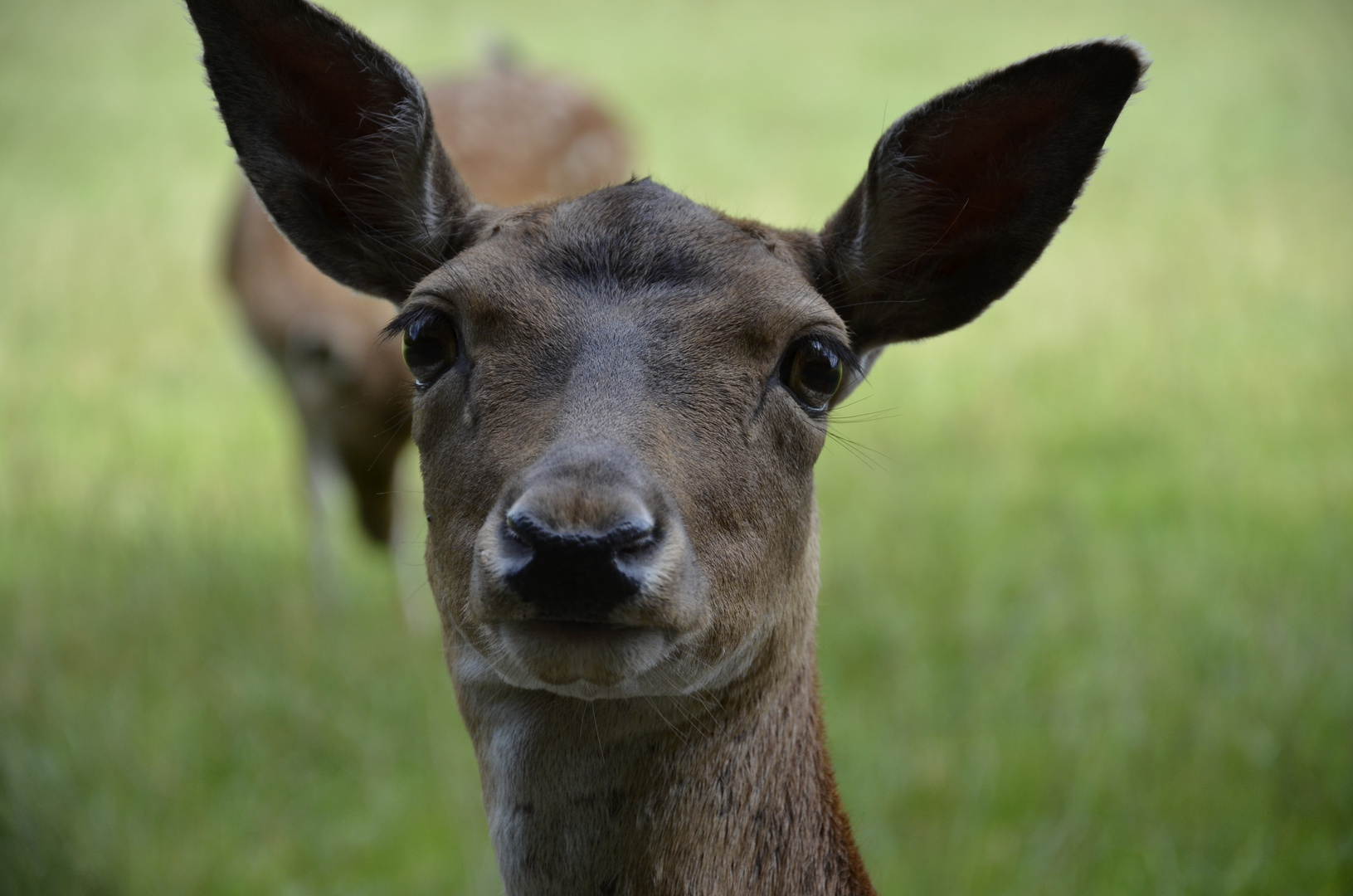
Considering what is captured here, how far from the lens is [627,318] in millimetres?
2709

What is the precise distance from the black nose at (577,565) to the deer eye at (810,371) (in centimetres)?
73

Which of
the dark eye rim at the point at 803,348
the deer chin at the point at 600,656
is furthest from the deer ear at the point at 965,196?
the deer chin at the point at 600,656

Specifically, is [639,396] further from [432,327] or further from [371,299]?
[371,299]

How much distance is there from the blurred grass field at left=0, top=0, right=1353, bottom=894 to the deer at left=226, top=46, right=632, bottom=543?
795mm

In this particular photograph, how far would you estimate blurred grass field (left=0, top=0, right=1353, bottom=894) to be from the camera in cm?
509

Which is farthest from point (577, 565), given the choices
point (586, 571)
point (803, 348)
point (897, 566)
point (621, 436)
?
point (897, 566)

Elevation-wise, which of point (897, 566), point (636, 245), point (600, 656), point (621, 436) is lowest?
point (600, 656)

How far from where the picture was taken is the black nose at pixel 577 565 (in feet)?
7.09

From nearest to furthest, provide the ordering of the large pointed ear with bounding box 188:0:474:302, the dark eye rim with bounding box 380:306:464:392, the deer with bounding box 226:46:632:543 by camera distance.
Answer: the dark eye rim with bounding box 380:306:464:392, the large pointed ear with bounding box 188:0:474:302, the deer with bounding box 226:46:632:543

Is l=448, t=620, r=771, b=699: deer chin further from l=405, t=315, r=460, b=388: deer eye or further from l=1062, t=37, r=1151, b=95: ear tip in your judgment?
l=1062, t=37, r=1151, b=95: ear tip

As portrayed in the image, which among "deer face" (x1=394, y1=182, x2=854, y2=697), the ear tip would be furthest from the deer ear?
"deer face" (x1=394, y1=182, x2=854, y2=697)

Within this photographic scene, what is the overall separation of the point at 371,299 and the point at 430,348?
3306 mm

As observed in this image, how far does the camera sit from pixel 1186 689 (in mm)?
5969

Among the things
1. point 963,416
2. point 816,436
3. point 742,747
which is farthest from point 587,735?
point 963,416
